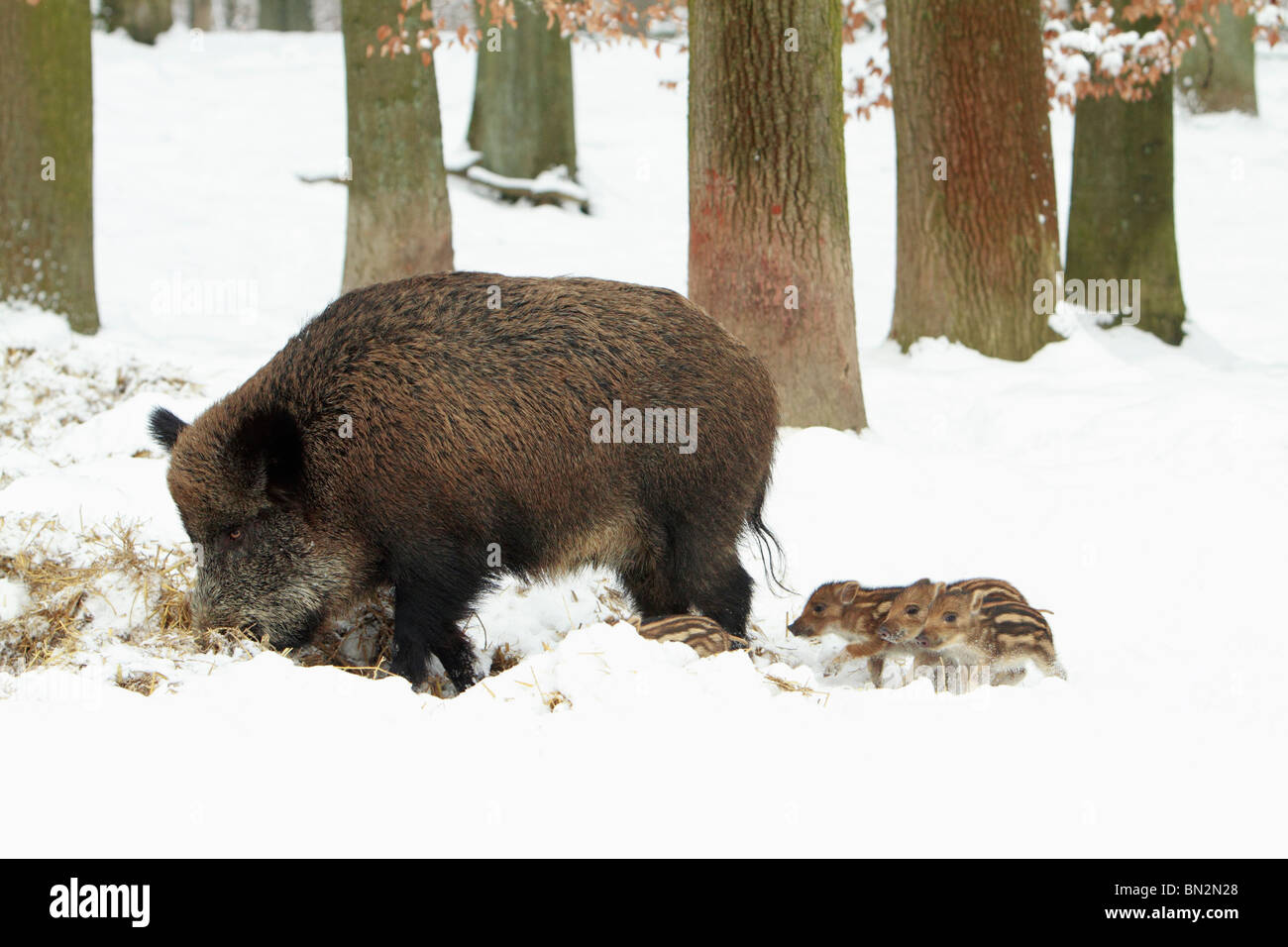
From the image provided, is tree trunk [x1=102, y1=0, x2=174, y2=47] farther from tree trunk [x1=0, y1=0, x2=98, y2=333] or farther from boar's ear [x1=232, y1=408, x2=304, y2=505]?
boar's ear [x1=232, y1=408, x2=304, y2=505]

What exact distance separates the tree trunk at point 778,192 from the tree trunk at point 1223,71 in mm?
18545

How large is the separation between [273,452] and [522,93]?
14.1 meters

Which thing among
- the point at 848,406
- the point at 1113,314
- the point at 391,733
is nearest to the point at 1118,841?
the point at 391,733

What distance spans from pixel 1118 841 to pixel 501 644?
288cm

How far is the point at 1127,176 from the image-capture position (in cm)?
1252

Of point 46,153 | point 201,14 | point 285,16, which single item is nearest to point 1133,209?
point 46,153

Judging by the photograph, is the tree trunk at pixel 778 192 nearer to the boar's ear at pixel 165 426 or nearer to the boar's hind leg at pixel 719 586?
the boar's hind leg at pixel 719 586

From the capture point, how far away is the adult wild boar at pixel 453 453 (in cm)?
489

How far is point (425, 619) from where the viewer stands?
16.2 ft

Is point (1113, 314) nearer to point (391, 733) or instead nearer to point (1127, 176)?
point (1127, 176)

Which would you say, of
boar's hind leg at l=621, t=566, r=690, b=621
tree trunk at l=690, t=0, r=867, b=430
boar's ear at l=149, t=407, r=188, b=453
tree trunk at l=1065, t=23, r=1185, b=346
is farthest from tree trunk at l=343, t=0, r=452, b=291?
boar's hind leg at l=621, t=566, r=690, b=621

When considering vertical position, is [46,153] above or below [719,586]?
above

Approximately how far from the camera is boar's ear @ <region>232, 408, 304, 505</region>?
4734 millimetres

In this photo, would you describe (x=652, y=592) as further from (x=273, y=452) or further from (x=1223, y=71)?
(x=1223, y=71)
